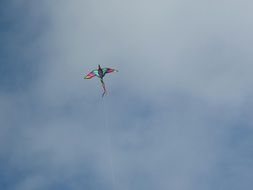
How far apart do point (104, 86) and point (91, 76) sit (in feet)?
20.9

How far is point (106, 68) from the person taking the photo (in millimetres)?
72875

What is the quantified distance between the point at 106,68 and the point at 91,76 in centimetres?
370

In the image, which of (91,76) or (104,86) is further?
(91,76)

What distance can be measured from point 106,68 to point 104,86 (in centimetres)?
462

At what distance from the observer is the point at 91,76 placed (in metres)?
75.0

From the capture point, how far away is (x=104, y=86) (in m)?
69.5
